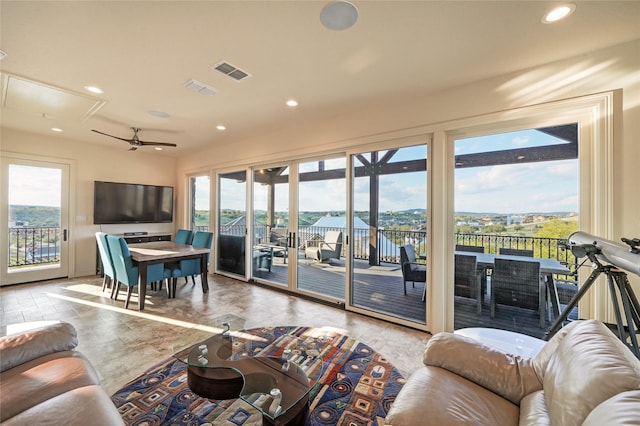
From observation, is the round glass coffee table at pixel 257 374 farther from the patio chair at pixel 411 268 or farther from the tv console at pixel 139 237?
the tv console at pixel 139 237

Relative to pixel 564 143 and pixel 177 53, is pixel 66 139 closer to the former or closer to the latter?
pixel 177 53

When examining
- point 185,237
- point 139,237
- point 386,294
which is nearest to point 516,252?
point 386,294

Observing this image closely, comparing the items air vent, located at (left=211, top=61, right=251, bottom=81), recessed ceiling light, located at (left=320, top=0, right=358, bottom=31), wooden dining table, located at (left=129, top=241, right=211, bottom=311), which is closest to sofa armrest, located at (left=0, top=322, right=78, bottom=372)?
wooden dining table, located at (left=129, top=241, right=211, bottom=311)

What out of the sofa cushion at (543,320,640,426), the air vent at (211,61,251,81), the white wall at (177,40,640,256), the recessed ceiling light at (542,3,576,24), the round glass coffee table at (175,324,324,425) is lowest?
the round glass coffee table at (175,324,324,425)

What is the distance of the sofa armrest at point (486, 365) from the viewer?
1.38 metres

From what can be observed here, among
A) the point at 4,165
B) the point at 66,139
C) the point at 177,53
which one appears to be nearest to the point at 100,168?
the point at 66,139

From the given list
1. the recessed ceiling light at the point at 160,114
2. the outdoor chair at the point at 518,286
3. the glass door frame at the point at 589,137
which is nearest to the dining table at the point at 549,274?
the outdoor chair at the point at 518,286

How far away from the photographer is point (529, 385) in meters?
1.36

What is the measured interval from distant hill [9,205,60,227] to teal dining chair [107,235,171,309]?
2530mm

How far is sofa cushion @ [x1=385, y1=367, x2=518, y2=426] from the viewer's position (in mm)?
1132

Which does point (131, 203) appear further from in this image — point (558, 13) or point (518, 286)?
point (558, 13)

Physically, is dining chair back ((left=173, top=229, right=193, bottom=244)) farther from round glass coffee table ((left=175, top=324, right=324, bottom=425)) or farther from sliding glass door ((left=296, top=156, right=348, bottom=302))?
round glass coffee table ((left=175, top=324, right=324, bottom=425))

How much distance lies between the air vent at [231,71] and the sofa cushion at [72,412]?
2.67 m

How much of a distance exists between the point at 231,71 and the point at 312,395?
116 inches
